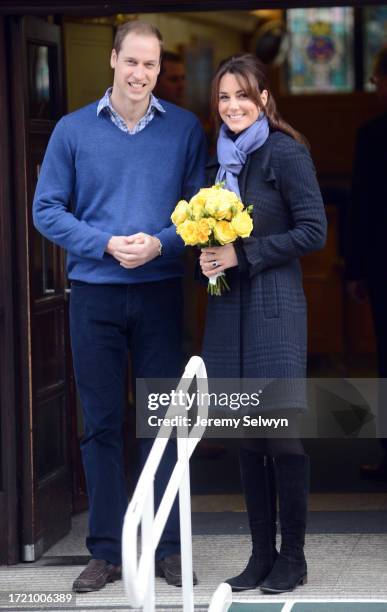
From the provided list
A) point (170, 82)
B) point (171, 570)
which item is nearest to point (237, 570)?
point (171, 570)

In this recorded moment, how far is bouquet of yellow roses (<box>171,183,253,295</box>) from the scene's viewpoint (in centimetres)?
436

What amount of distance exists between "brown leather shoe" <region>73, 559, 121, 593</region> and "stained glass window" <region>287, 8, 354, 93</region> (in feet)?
29.3

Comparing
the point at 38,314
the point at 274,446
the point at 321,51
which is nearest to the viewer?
the point at 274,446

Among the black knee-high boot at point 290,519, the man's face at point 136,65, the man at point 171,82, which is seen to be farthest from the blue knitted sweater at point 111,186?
the man at point 171,82

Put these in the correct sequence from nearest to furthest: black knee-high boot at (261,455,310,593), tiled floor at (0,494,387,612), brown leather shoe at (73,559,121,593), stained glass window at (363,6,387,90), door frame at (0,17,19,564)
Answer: black knee-high boot at (261,455,310,593)
tiled floor at (0,494,387,612)
brown leather shoe at (73,559,121,593)
door frame at (0,17,19,564)
stained glass window at (363,6,387,90)

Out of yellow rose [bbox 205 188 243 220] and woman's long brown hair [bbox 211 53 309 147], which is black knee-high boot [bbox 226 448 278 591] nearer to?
yellow rose [bbox 205 188 243 220]

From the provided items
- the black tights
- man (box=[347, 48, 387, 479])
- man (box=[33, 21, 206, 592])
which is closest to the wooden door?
man (box=[33, 21, 206, 592])

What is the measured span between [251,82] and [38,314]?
4.53 feet

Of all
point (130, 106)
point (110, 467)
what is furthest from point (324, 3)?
point (110, 467)

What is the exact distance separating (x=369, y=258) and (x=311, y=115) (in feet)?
18.4

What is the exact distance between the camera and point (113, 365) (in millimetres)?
4879

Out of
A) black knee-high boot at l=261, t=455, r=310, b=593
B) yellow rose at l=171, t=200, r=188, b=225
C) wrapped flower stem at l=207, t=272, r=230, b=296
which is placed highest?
yellow rose at l=171, t=200, r=188, b=225

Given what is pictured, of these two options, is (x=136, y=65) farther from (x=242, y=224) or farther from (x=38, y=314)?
(x=38, y=314)

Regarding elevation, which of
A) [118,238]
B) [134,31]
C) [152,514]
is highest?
[134,31]
